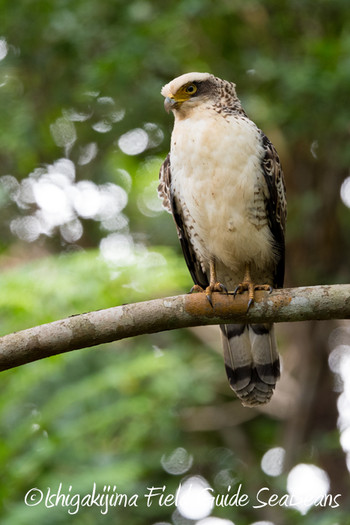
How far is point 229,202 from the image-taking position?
3787mm

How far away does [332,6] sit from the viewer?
6.06 m

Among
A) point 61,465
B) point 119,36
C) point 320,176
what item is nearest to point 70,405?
point 61,465

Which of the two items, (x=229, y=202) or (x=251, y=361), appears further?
(x=251, y=361)

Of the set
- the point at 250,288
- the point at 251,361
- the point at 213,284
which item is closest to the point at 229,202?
the point at 213,284

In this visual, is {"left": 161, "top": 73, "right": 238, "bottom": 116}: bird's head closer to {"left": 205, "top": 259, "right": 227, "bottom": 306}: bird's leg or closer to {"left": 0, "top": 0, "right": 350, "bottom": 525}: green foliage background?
{"left": 205, "top": 259, "right": 227, "bottom": 306}: bird's leg

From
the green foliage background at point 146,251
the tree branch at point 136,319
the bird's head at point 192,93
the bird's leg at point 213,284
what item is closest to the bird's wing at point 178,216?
the bird's leg at point 213,284

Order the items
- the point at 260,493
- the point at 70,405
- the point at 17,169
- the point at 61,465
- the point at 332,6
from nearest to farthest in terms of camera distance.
Answer: the point at 61,465
the point at 70,405
the point at 332,6
the point at 260,493
the point at 17,169

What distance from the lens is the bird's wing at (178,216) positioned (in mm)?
4078

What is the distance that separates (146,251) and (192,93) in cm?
205

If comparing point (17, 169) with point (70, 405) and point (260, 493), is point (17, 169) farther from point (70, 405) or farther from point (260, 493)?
point (260, 493)

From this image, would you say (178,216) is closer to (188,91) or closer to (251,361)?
(188,91)

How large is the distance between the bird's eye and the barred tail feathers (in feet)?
4.31

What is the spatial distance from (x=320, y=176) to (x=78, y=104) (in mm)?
2494

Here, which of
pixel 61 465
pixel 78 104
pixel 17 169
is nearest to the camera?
pixel 61 465
